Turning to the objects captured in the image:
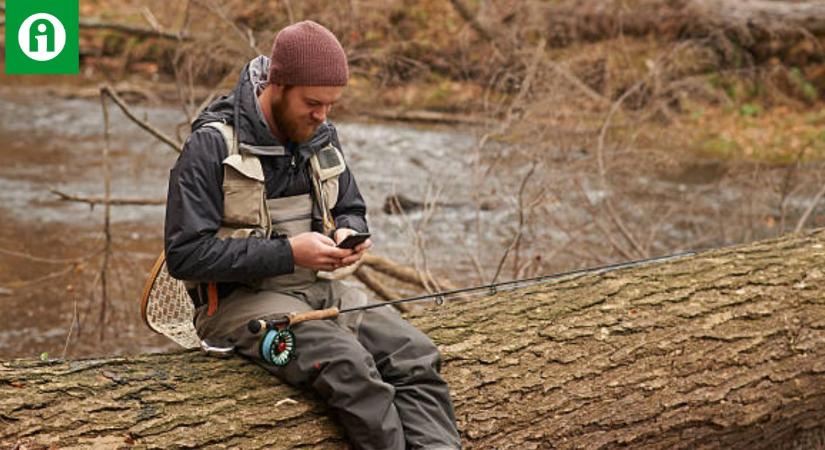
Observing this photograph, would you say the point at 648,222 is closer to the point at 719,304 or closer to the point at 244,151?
the point at 719,304

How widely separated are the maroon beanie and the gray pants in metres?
0.62

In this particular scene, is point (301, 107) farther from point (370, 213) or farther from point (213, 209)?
point (370, 213)

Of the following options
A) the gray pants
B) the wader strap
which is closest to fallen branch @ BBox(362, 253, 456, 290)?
the gray pants

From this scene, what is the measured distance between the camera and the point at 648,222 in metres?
7.94

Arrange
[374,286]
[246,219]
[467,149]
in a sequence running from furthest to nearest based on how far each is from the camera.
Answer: [467,149]
[374,286]
[246,219]

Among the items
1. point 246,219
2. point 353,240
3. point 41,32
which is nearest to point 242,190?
point 246,219

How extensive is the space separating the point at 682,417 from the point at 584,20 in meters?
7.58

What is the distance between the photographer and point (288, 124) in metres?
2.96

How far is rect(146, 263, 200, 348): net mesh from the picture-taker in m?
3.19

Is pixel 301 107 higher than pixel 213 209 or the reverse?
higher

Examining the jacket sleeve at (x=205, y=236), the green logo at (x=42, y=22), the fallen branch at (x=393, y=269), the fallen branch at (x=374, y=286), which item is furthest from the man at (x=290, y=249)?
the green logo at (x=42, y=22)

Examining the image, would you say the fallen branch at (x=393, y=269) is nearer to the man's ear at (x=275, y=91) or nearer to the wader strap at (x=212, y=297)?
the wader strap at (x=212, y=297)

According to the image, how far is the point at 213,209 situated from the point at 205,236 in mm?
79

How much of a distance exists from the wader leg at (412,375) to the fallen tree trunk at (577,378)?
0.20 metres
